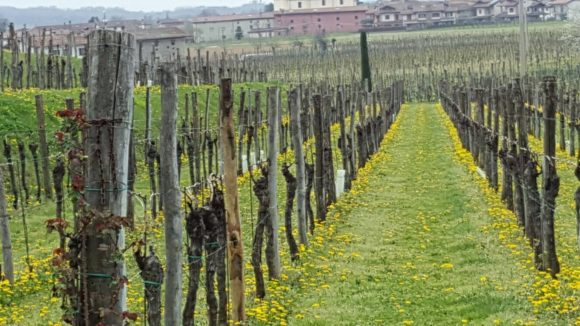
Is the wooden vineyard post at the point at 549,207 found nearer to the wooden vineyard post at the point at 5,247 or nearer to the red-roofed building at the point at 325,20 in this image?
the wooden vineyard post at the point at 5,247

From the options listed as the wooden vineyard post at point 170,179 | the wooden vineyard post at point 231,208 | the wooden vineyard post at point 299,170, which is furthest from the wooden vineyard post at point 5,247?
the wooden vineyard post at point 170,179

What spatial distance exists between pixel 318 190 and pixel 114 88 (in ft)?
39.4

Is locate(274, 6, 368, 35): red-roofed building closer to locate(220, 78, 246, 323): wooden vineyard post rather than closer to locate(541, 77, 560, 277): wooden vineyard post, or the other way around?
locate(541, 77, 560, 277): wooden vineyard post

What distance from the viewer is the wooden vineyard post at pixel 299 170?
16186mm

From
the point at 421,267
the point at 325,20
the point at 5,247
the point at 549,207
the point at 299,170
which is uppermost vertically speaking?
the point at 325,20

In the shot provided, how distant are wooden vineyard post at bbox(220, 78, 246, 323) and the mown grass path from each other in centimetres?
73

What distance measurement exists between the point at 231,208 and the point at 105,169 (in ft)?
16.0

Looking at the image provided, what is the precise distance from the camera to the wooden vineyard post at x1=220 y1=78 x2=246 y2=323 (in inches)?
438

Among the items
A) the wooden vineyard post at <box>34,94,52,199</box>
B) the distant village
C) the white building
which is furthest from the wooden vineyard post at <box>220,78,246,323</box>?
the white building

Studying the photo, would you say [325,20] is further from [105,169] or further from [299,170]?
[105,169]

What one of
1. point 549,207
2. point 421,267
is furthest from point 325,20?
point 549,207

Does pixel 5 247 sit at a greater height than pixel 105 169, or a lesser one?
lesser

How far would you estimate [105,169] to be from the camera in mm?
6691

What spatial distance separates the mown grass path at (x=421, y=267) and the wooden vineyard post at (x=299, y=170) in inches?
35.6
